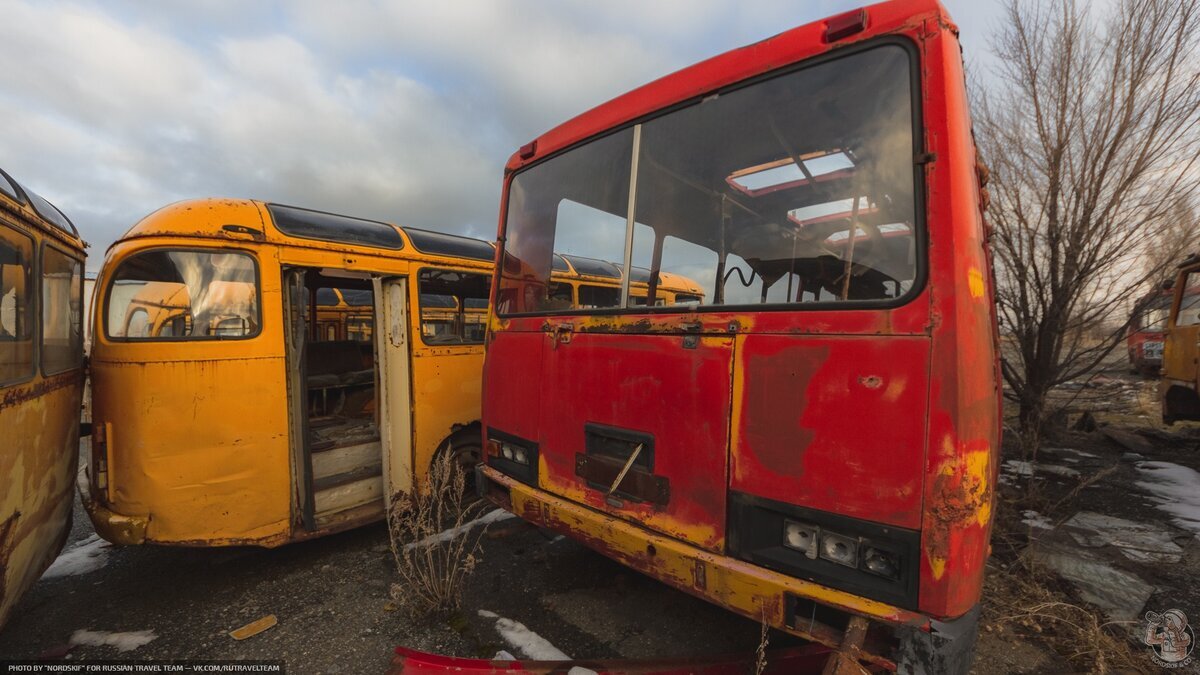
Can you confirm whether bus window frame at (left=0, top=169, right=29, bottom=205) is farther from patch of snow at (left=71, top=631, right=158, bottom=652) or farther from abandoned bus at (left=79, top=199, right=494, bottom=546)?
patch of snow at (left=71, top=631, right=158, bottom=652)

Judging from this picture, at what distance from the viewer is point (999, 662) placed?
2559mm

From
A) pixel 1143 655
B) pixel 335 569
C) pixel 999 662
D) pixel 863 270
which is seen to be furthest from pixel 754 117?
pixel 335 569

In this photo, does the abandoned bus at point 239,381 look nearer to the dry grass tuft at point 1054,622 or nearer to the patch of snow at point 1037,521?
the dry grass tuft at point 1054,622

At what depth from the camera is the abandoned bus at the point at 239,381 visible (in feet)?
10.3

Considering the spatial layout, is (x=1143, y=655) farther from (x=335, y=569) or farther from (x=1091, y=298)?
(x=335, y=569)

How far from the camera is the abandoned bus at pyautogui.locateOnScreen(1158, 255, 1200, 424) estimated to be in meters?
6.08

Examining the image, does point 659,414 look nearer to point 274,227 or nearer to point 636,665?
point 636,665

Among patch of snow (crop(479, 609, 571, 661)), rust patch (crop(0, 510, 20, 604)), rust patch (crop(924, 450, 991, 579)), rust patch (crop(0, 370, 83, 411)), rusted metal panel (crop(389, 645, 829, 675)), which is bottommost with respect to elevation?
patch of snow (crop(479, 609, 571, 661))

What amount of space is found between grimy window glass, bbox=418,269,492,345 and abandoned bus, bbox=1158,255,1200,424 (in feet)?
27.0

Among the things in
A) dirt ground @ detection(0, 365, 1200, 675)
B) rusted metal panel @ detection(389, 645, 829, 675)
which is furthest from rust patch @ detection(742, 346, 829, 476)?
dirt ground @ detection(0, 365, 1200, 675)

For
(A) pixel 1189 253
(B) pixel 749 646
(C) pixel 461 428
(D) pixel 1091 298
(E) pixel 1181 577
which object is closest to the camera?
(B) pixel 749 646

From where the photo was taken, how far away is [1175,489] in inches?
199

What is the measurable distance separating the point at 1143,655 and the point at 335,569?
4.80m

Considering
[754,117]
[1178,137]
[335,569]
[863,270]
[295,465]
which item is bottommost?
[335,569]
